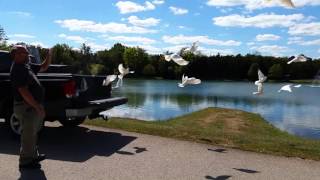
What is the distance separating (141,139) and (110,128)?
6.16 feet

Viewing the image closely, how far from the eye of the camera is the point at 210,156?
8.66 metres

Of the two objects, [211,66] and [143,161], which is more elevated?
[211,66]

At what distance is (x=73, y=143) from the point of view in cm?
977

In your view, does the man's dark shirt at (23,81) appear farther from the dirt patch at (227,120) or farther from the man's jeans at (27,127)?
the dirt patch at (227,120)

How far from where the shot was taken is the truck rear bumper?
966cm

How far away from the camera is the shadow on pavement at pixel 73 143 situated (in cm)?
855

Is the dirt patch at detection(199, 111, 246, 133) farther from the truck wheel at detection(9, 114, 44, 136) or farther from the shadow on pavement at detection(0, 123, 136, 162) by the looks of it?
the truck wheel at detection(9, 114, 44, 136)

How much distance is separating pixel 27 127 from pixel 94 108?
10.7 feet

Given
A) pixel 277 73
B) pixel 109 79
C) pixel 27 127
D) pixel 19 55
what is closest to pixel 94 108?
pixel 109 79

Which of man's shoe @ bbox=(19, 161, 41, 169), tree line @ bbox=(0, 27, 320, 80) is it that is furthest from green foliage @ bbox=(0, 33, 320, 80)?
man's shoe @ bbox=(19, 161, 41, 169)

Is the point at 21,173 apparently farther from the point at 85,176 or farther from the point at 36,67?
the point at 36,67

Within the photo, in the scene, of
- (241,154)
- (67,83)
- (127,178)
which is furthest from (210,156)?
(67,83)

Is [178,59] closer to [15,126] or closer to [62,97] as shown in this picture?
[62,97]

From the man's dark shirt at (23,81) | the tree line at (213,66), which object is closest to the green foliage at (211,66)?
the tree line at (213,66)
